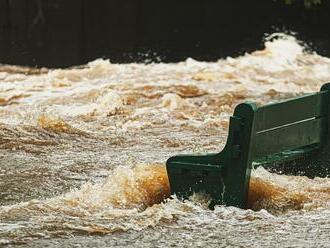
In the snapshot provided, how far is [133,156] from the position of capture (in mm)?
7676

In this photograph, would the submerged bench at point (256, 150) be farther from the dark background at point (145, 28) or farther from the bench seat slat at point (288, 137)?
the dark background at point (145, 28)

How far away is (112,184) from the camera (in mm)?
6207

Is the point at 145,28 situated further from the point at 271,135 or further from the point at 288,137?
the point at 271,135

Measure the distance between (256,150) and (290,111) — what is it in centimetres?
51

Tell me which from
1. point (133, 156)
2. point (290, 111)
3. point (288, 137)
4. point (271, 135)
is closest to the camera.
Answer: point (271, 135)

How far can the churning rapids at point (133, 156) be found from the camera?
528cm

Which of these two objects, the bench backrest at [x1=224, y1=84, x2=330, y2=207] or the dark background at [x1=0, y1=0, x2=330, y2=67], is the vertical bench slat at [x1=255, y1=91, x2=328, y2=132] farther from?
the dark background at [x1=0, y1=0, x2=330, y2=67]

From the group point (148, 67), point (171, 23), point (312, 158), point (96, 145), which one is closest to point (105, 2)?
point (171, 23)

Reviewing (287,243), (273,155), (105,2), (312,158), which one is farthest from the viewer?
(105,2)

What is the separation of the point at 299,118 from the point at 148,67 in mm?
8205

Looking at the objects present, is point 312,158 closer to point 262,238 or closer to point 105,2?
point 262,238

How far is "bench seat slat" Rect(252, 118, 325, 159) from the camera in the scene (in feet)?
19.0

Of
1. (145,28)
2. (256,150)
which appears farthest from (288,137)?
(145,28)

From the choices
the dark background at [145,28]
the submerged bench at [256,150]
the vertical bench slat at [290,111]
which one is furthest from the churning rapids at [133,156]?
the dark background at [145,28]
